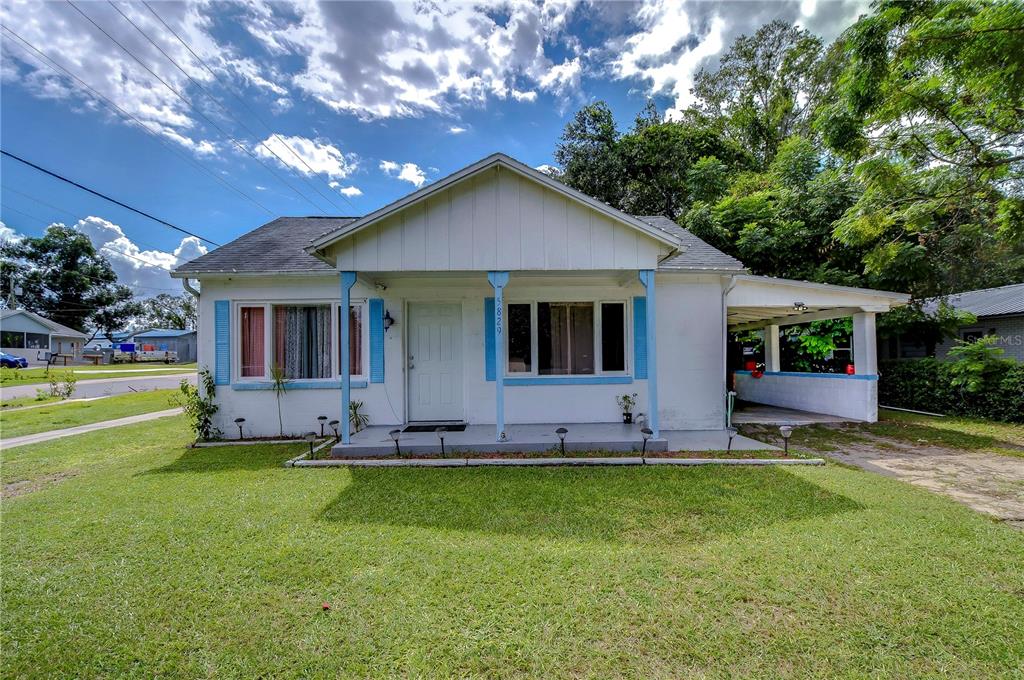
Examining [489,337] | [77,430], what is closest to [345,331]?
[489,337]

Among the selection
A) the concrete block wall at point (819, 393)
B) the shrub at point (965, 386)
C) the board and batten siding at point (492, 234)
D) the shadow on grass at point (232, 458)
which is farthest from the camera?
the concrete block wall at point (819, 393)

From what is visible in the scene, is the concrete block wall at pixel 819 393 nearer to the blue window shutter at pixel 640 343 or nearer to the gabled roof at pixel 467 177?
the blue window shutter at pixel 640 343

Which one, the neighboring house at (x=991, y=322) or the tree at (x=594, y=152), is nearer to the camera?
the neighboring house at (x=991, y=322)

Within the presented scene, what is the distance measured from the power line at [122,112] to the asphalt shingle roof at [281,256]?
15.4ft

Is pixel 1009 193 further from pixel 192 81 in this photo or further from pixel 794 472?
pixel 192 81

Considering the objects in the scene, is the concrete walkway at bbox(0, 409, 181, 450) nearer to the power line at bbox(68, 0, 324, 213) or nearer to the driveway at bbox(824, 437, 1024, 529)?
the power line at bbox(68, 0, 324, 213)

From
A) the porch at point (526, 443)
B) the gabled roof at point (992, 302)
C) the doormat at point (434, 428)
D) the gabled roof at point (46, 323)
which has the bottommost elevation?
the porch at point (526, 443)

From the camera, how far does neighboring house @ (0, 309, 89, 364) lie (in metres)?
32.1

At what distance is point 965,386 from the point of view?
884 cm

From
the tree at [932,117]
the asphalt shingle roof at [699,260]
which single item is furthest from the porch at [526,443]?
the tree at [932,117]

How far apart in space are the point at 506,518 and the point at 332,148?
1533 centimetres

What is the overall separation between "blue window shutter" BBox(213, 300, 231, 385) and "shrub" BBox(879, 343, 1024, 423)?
48.8 feet

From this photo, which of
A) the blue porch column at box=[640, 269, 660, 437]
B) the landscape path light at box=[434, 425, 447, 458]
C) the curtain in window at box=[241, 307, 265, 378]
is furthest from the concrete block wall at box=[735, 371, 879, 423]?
the curtain in window at box=[241, 307, 265, 378]

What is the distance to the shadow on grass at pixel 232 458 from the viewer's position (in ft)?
18.6
